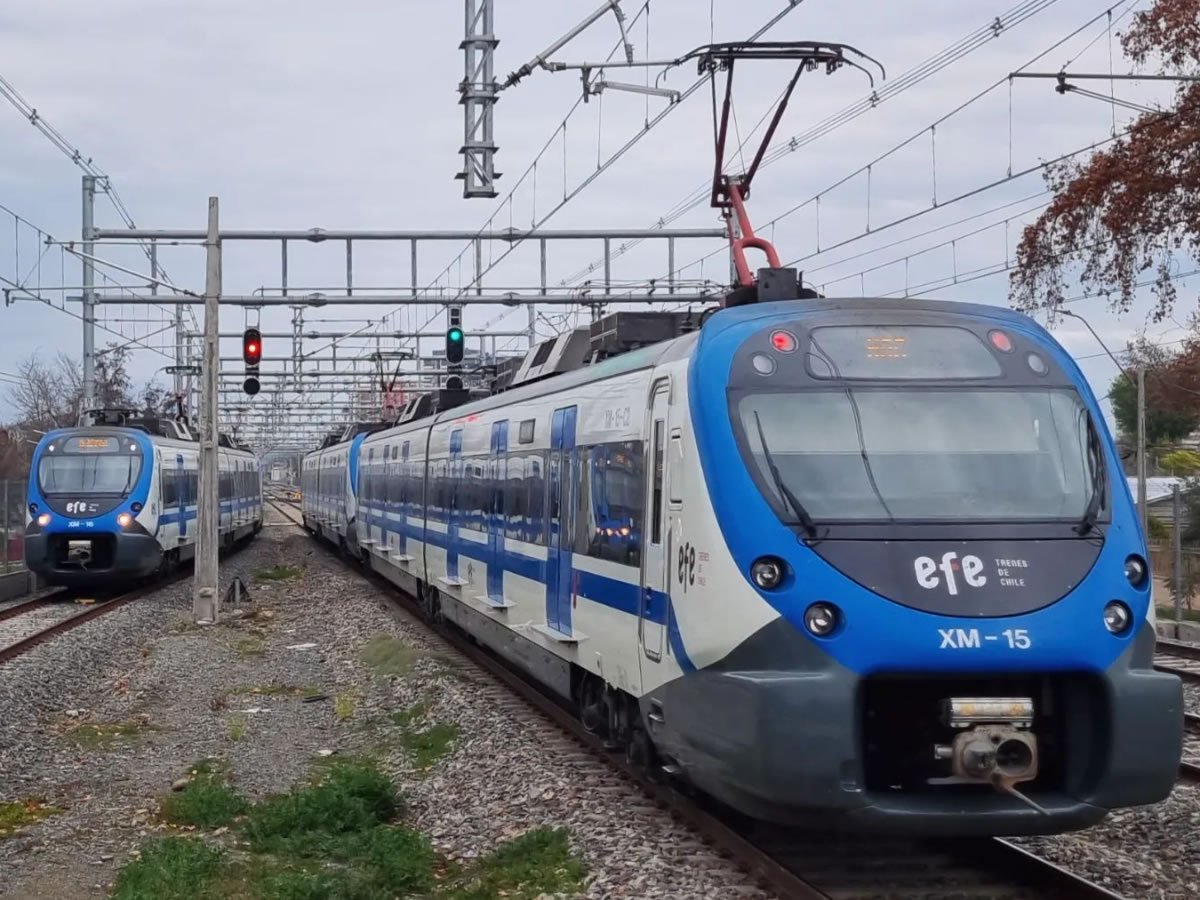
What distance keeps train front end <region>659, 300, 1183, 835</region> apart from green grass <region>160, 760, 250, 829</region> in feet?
10.6

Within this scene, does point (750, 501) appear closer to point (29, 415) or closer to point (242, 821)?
point (242, 821)

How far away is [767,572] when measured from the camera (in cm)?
709

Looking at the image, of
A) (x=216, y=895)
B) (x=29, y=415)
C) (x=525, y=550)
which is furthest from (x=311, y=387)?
(x=216, y=895)

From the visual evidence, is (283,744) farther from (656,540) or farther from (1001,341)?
(1001,341)

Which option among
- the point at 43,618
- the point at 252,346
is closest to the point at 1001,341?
the point at 43,618

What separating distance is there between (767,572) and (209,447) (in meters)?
16.2

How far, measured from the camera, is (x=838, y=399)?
300 inches

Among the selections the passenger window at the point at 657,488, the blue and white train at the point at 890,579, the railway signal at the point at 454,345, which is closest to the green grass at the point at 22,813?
the blue and white train at the point at 890,579

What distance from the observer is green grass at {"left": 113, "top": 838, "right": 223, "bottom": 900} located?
7.46 metres

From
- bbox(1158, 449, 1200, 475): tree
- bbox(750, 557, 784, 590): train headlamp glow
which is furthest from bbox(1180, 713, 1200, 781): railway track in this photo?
bbox(1158, 449, 1200, 475): tree

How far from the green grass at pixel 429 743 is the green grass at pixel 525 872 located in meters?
3.05

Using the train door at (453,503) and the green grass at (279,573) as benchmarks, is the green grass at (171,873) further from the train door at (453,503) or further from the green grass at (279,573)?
the green grass at (279,573)

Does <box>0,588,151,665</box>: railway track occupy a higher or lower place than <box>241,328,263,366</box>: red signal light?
lower

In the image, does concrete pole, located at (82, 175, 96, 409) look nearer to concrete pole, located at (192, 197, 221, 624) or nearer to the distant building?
concrete pole, located at (192, 197, 221, 624)
